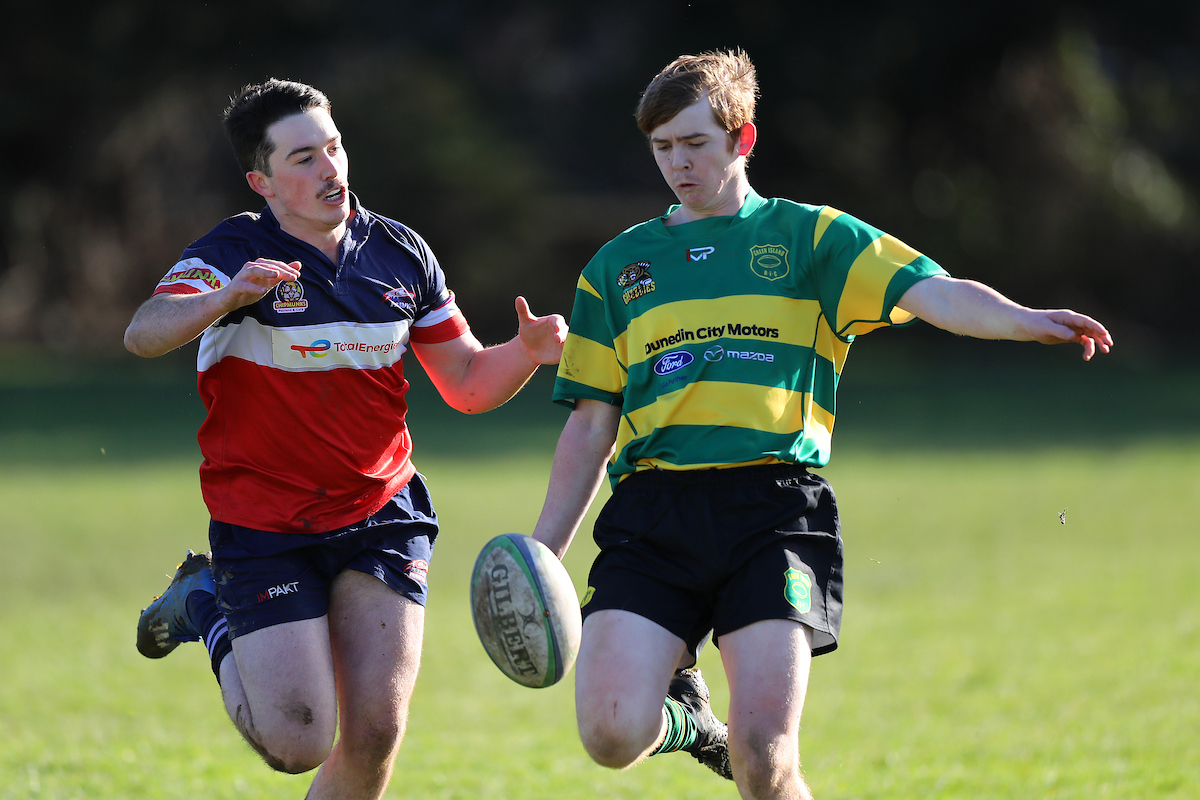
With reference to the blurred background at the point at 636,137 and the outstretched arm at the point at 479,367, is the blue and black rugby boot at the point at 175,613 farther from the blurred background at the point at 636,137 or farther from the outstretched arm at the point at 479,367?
the blurred background at the point at 636,137

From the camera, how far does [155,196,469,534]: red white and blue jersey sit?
4.04 metres

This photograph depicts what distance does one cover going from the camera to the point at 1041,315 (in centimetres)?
345

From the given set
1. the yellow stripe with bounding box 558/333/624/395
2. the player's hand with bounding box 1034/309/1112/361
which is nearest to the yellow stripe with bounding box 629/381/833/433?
the yellow stripe with bounding box 558/333/624/395

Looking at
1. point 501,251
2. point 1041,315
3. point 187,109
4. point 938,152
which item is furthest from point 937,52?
point 1041,315

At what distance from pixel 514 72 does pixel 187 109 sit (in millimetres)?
7187

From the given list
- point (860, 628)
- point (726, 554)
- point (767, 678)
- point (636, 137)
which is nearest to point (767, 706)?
point (767, 678)

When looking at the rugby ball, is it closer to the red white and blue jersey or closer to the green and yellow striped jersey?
the green and yellow striped jersey

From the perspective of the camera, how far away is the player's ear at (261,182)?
4.17 m

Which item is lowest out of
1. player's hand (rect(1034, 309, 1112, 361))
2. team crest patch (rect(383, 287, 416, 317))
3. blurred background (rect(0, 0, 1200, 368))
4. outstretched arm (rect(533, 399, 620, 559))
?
outstretched arm (rect(533, 399, 620, 559))

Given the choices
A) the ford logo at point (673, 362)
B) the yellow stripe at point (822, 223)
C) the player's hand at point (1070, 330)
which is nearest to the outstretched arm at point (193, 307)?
the ford logo at point (673, 362)

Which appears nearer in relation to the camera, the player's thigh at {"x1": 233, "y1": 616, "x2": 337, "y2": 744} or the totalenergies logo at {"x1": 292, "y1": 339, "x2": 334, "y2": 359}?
the player's thigh at {"x1": 233, "y1": 616, "x2": 337, "y2": 744}

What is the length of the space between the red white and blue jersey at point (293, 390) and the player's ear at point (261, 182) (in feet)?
0.33

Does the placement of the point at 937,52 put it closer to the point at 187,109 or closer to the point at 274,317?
the point at 187,109

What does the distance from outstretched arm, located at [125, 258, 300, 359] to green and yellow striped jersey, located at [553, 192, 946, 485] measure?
0.94 meters
